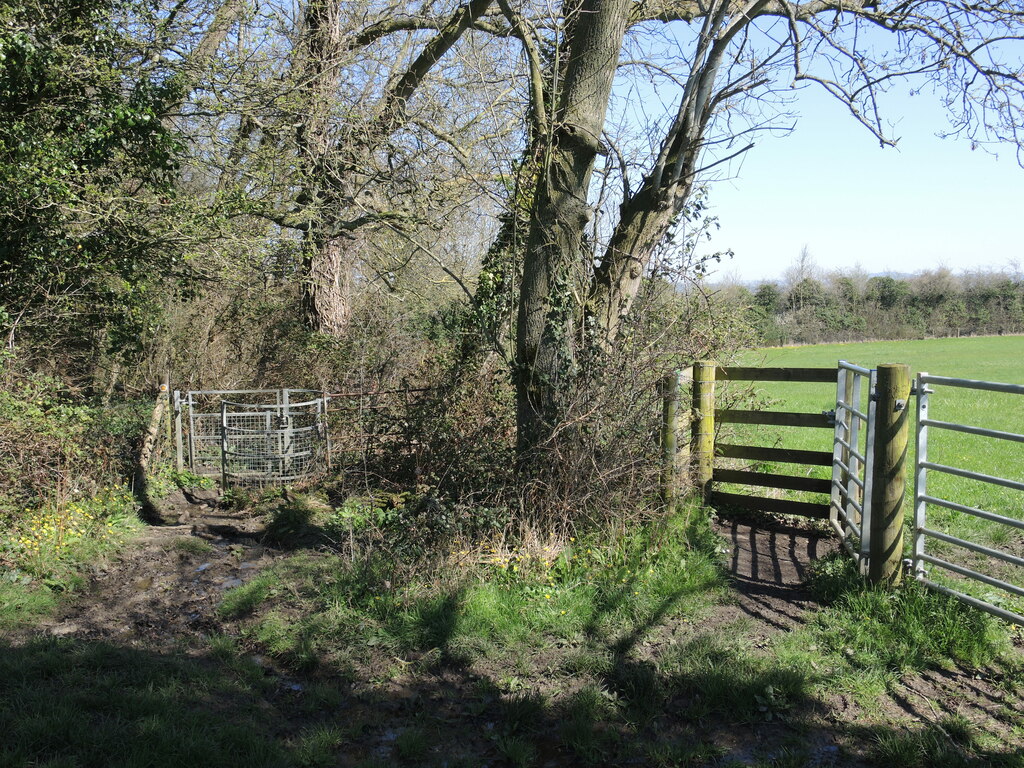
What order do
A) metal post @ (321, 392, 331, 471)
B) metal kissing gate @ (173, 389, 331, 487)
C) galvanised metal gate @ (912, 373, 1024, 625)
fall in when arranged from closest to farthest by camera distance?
galvanised metal gate @ (912, 373, 1024, 625), metal post @ (321, 392, 331, 471), metal kissing gate @ (173, 389, 331, 487)

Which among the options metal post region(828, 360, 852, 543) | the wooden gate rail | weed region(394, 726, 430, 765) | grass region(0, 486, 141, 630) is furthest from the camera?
the wooden gate rail

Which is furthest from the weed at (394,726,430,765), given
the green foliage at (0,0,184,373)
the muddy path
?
the green foliage at (0,0,184,373)

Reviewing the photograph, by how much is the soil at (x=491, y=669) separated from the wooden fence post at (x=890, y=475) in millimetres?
622

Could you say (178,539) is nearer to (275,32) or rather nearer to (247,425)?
(247,425)

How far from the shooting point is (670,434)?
6.95 meters

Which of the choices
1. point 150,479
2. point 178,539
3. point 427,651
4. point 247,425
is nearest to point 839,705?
point 427,651

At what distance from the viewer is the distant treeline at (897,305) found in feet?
161

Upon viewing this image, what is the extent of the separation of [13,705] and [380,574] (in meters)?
2.37

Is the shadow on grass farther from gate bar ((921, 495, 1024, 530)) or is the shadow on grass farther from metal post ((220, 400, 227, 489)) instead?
metal post ((220, 400, 227, 489))

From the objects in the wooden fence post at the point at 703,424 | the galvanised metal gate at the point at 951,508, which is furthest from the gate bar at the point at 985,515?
the wooden fence post at the point at 703,424

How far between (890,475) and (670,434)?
2252 mm

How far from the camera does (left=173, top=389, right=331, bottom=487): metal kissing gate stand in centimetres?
1102

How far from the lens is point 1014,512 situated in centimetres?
696

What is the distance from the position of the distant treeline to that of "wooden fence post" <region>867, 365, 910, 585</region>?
1741 inches
